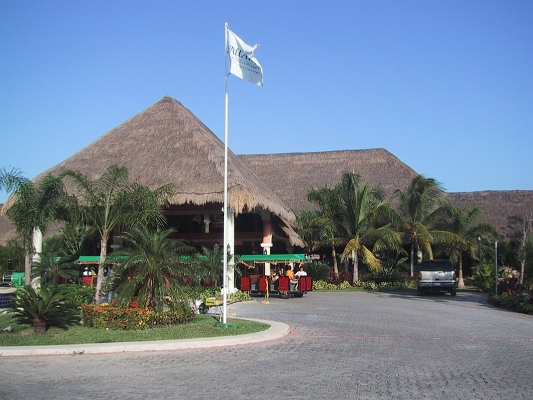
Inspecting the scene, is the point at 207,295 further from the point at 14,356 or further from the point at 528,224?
the point at 528,224

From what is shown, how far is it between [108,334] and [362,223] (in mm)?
21508

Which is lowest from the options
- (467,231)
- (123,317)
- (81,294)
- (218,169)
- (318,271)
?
(123,317)

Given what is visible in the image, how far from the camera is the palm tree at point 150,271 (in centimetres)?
1458

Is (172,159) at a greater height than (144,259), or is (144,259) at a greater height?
(172,159)

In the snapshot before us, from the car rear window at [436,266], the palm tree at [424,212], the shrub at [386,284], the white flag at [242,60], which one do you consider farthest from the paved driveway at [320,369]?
the palm tree at [424,212]

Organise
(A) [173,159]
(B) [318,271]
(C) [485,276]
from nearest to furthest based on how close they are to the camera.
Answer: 1. (A) [173,159]
2. (C) [485,276]
3. (B) [318,271]

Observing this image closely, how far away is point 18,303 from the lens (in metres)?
13.5

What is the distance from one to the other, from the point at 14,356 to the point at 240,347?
13.9 feet

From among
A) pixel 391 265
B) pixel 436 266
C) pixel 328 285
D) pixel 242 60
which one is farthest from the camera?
pixel 391 265

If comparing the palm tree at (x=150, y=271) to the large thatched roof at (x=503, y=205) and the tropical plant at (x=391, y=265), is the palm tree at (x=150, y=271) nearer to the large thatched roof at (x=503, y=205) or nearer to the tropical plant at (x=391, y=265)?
the tropical plant at (x=391, y=265)

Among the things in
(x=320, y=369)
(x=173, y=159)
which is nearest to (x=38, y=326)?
(x=320, y=369)

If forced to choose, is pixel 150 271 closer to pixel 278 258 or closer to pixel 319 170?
pixel 278 258

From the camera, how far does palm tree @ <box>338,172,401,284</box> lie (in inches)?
1255

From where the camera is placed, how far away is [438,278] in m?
27.7
